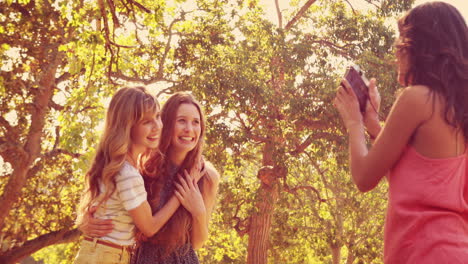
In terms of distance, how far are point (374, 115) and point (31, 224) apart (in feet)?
50.7

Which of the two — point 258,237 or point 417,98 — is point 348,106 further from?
point 258,237

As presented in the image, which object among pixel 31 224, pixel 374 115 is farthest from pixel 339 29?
pixel 374 115

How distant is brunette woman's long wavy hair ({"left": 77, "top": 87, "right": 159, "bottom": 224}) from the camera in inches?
125

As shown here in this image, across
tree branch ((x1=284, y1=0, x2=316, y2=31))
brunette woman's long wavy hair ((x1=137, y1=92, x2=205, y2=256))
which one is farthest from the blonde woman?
tree branch ((x1=284, y1=0, x2=316, y2=31))

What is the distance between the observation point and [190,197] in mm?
3361

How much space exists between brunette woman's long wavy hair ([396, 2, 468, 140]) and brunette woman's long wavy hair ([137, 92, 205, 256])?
165 centimetres

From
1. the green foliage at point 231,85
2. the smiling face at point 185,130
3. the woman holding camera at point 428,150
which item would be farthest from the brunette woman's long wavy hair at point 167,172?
the green foliage at point 231,85

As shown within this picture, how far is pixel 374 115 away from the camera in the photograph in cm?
249

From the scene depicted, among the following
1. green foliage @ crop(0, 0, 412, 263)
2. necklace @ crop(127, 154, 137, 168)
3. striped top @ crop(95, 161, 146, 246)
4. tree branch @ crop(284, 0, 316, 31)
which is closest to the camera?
striped top @ crop(95, 161, 146, 246)

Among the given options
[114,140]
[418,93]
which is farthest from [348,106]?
[114,140]

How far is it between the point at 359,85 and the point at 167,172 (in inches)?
58.9

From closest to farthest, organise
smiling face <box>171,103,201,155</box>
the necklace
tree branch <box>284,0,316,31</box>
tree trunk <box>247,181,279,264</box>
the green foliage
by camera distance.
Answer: the necklace
smiling face <box>171,103,201,155</box>
the green foliage
tree trunk <box>247,181,279,264</box>
tree branch <box>284,0,316,31</box>

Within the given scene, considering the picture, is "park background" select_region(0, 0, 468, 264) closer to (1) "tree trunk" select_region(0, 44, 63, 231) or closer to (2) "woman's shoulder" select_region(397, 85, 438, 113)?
(1) "tree trunk" select_region(0, 44, 63, 231)

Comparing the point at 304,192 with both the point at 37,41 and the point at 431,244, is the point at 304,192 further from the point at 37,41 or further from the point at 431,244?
the point at 431,244
